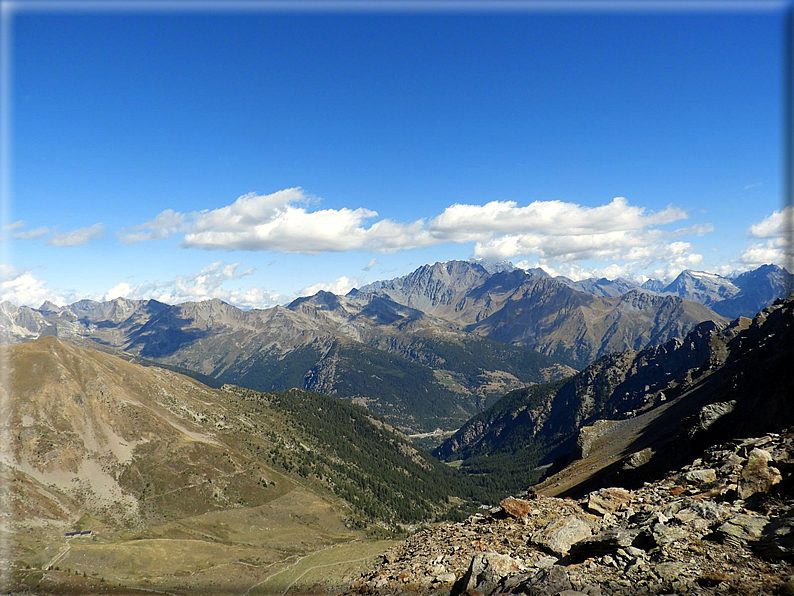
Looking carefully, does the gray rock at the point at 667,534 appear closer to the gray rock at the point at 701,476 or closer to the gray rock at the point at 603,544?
the gray rock at the point at 603,544

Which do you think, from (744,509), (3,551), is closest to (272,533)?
(3,551)

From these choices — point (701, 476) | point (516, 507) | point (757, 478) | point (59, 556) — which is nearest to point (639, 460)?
point (701, 476)

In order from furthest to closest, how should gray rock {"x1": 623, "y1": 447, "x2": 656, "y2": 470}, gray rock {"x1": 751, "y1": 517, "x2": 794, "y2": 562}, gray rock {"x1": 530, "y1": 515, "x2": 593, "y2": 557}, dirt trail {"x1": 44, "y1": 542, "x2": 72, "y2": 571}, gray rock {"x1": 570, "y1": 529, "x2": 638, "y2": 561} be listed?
dirt trail {"x1": 44, "y1": 542, "x2": 72, "y2": 571}
gray rock {"x1": 623, "y1": 447, "x2": 656, "y2": 470}
gray rock {"x1": 530, "y1": 515, "x2": 593, "y2": 557}
gray rock {"x1": 570, "y1": 529, "x2": 638, "y2": 561}
gray rock {"x1": 751, "y1": 517, "x2": 794, "y2": 562}

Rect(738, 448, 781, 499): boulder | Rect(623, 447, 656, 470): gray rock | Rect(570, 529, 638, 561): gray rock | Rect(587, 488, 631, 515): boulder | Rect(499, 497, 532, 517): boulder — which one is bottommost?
Rect(623, 447, 656, 470): gray rock

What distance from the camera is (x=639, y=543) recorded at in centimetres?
2294

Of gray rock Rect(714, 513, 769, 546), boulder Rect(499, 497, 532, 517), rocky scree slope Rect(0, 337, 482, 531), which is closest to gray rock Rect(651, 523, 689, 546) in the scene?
gray rock Rect(714, 513, 769, 546)

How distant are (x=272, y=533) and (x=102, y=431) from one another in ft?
261

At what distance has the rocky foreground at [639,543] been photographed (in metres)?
18.9

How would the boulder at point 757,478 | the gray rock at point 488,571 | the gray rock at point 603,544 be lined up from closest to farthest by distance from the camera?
the gray rock at point 603,544 → the gray rock at point 488,571 → the boulder at point 757,478

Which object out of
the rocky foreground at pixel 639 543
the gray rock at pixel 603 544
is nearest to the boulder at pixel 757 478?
the rocky foreground at pixel 639 543

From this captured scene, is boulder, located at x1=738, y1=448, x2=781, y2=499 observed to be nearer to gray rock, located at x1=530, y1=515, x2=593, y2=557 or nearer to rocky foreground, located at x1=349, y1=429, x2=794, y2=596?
rocky foreground, located at x1=349, y1=429, x2=794, y2=596

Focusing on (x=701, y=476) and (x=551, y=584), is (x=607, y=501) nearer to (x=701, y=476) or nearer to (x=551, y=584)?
(x=701, y=476)

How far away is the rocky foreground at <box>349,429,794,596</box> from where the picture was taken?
61.9ft

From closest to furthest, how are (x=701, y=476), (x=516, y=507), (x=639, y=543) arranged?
(x=639, y=543)
(x=701, y=476)
(x=516, y=507)
